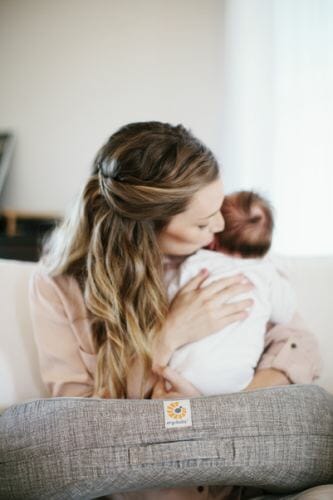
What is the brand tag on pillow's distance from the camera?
2.61 feet

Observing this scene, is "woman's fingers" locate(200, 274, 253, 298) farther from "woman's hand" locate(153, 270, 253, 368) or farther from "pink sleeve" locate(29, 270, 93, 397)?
"pink sleeve" locate(29, 270, 93, 397)

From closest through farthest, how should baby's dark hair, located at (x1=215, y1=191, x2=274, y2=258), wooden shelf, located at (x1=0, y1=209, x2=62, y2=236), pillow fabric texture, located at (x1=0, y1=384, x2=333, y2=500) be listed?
pillow fabric texture, located at (x1=0, y1=384, x2=333, y2=500) < baby's dark hair, located at (x1=215, y1=191, x2=274, y2=258) < wooden shelf, located at (x1=0, y1=209, x2=62, y2=236)

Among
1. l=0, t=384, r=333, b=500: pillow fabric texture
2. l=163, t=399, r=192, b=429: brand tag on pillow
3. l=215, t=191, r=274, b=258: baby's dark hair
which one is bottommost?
l=0, t=384, r=333, b=500: pillow fabric texture

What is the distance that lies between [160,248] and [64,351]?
11.9 inches

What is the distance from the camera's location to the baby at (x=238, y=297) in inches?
37.9

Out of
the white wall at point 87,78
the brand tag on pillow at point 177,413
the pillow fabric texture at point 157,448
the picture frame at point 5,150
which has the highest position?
the white wall at point 87,78

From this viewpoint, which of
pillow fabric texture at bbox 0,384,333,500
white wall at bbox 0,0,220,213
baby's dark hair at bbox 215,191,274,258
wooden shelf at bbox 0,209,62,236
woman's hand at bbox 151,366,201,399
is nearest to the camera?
pillow fabric texture at bbox 0,384,333,500

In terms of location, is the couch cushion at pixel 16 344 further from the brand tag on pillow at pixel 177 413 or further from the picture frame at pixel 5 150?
the picture frame at pixel 5 150

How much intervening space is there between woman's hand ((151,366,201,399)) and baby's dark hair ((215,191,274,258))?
297 millimetres

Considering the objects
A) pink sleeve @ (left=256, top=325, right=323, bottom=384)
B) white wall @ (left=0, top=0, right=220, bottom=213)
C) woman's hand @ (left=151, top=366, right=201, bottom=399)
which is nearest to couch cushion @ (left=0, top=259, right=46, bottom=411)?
woman's hand @ (left=151, top=366, right=201, bottom=399)

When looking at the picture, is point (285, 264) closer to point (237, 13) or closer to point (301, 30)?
point (301, 30)

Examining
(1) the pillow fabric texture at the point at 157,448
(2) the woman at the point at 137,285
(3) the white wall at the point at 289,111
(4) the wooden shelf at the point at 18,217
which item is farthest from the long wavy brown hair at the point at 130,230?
(4) the wooden shelf at the point at 18,217

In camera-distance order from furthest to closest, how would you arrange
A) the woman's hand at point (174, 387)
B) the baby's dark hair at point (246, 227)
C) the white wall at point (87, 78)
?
the white wall at point (87, 78)
the baby's dark hair at point (246, 227)
the woman's hand at point (174, 387)

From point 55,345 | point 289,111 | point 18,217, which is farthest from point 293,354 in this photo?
point 18,217
